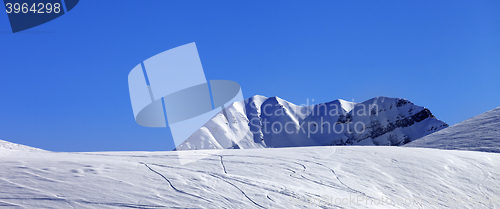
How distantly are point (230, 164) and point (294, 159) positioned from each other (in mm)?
2034

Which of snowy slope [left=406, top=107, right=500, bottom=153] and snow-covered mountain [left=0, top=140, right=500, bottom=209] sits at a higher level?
snowy slope [left=406, top=107, right=500, bottom=153]

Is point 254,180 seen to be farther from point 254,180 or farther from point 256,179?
point 256,179

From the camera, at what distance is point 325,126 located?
185875 millimetres

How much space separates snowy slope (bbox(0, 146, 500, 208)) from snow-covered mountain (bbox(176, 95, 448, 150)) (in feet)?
477

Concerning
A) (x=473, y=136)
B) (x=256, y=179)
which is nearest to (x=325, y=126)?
(x=473, y=136)

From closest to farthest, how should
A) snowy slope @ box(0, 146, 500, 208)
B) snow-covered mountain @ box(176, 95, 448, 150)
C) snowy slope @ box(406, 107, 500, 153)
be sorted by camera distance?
snowy slope @ box(0, 146, 500, 208) < snowy slope @ box(406, 107, 500, 153) < snow-covered mountain @ box(176, 95, 448, 150)

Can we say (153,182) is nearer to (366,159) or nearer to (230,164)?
(230,164)

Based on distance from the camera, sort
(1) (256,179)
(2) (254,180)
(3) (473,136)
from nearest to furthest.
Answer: (2) (254,180), (1) (256,179), (3) (473,136)

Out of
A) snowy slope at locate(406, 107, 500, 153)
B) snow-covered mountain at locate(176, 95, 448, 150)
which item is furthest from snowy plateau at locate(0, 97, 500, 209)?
snow-covered mountain at locate(176, 95, 448, 150)

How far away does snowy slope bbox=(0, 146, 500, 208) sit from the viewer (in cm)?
632

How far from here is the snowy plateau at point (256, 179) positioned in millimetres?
6336

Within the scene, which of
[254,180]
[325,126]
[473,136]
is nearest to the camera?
[254,180]

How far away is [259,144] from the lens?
6983 inches

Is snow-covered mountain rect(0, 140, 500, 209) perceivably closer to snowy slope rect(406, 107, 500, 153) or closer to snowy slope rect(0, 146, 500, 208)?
snowy slope rect(0, 146, 500, 208)
